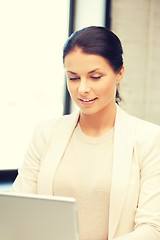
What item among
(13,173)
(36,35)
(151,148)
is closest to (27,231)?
(151,148)

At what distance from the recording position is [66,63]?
1.16 metres

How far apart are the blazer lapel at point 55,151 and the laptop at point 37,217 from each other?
1.63 ft

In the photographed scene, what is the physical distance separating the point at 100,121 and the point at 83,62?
0.85 ft

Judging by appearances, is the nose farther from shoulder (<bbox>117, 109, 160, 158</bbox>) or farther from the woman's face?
shoulder (<bbox>117, 109, 160, 158</bbox>)

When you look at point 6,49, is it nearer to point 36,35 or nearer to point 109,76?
point 36,35

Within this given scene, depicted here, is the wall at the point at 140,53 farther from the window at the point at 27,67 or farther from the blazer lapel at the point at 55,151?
the blazer lapel at the point at 55,151

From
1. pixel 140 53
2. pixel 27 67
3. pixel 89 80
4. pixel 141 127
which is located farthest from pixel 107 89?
pixel 140 53

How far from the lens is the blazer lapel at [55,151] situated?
119cm

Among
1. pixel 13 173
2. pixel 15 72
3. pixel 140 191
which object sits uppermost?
pixel 15 72

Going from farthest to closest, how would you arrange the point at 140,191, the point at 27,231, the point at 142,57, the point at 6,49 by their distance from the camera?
the point at 142,57, the point at 6,49, the point at 140,191, the point at 27,231

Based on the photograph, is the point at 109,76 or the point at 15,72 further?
the point at 15,72

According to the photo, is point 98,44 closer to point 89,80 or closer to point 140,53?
point 89,80

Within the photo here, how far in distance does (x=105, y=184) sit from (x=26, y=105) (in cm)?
125

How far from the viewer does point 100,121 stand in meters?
1.25
